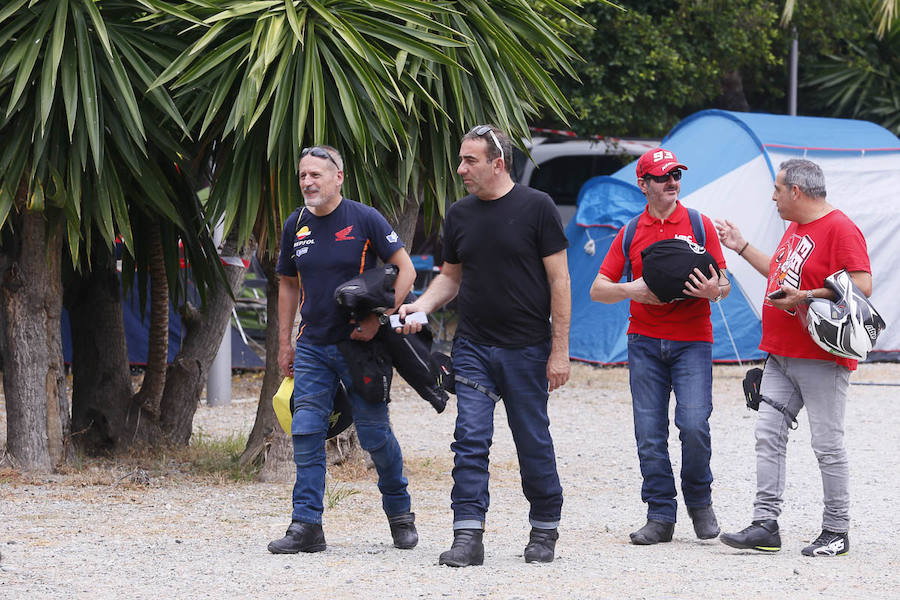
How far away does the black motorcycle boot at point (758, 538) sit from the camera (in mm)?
5016

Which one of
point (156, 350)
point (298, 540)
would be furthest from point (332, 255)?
point (156, 350)

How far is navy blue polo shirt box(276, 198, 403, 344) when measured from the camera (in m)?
4.97

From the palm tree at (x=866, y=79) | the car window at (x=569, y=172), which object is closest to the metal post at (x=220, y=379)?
the car window at (x=569, y=172)

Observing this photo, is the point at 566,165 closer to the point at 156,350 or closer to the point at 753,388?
the point at 156,350

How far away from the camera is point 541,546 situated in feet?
15.9

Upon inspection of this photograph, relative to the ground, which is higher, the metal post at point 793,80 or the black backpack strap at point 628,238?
the metal post at point 793,80

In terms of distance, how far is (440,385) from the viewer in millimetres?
5016

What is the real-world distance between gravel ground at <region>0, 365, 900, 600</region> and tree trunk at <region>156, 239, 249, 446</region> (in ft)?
3.16

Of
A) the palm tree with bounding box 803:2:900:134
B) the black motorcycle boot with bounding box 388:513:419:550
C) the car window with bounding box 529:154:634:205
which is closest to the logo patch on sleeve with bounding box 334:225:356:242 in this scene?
the black motorcycle boot with bounding box 388:513:419:550

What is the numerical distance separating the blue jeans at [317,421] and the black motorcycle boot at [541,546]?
26.4 inches

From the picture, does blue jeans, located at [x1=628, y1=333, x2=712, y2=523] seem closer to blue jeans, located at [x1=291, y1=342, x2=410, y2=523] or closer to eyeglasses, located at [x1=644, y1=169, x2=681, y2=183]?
eyeglasses, located at [x1=644, y1=169, x2=681, y2=183]

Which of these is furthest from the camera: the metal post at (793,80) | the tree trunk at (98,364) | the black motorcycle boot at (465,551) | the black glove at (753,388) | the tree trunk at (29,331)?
the metal post at (793,80)

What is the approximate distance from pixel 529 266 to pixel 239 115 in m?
1.91

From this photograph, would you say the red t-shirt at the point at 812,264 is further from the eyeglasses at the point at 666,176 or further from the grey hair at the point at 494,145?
the grey hair at the point at 494,145
